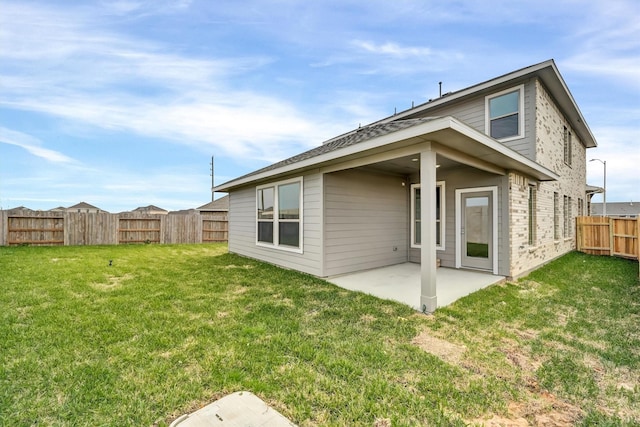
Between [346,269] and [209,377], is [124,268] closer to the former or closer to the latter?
[346,269]

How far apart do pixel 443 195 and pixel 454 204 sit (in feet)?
1.25

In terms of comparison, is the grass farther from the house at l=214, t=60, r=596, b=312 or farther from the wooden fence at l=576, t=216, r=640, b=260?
the wooden fence at l=576, t=216, r=640, b=260

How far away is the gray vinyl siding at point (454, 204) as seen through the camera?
638cm

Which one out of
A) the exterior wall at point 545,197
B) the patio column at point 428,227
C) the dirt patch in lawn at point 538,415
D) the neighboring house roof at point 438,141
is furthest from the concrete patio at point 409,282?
the neighboring house roof at point 438,141

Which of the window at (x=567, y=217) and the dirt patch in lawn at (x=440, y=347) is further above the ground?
the window at (x=567, y=217)

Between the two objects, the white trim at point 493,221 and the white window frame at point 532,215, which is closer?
the white trim at point 493,221

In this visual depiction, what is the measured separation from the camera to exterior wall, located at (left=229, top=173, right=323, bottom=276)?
6.46 m

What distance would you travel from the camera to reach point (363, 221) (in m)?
7.09

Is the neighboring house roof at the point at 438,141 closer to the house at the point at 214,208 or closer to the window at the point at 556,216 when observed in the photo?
the window at the point at 556,216

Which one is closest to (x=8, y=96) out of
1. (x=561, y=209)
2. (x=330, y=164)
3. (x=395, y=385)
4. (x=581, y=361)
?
(x=330, y=164)

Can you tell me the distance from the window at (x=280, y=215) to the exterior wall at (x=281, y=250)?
219mm

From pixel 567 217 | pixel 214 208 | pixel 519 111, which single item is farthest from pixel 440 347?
pixel 214 208

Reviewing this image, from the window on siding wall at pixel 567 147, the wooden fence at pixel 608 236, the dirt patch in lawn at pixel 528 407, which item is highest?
the window on siding wall at pixel 567 147

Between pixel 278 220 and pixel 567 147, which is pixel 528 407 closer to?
pixel 278 220
